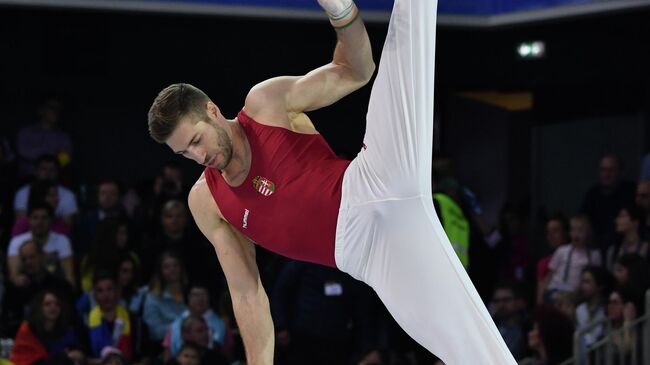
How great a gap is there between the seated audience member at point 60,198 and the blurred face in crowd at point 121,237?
26.5 inches

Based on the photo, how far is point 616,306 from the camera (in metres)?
7.71

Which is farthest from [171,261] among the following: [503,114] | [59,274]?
[503,114]

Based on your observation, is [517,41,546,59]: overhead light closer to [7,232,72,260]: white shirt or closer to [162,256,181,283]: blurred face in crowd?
[162,256,181,283]: blurred face in crowd

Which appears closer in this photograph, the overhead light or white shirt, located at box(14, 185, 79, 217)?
white shirt, located at box(14, 185, 79, 217)

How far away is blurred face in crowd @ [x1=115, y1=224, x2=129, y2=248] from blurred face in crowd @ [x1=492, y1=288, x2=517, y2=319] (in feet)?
8.43

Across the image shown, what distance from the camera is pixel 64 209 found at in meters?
9.29

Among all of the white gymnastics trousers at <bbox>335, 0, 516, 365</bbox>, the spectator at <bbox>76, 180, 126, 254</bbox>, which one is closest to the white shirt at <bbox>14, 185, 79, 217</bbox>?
the spectator at <bbox>76, 180, 126, 254</bbox>

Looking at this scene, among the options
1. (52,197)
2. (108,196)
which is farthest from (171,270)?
(52,197)

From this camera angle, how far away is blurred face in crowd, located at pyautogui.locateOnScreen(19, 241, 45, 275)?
8.33 metres

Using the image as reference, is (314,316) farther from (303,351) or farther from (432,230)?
(432,230)

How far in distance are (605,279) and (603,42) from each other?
11.4 ft

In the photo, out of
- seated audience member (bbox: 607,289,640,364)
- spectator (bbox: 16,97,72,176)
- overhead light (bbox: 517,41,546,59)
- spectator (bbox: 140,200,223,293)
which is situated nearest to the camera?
seated audience member (bbox: 607,289,640,364)

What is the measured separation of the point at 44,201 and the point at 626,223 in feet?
13.1

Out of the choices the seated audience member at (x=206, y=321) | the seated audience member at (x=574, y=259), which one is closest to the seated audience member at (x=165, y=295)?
the seated audience member at (x=206, y=321)
